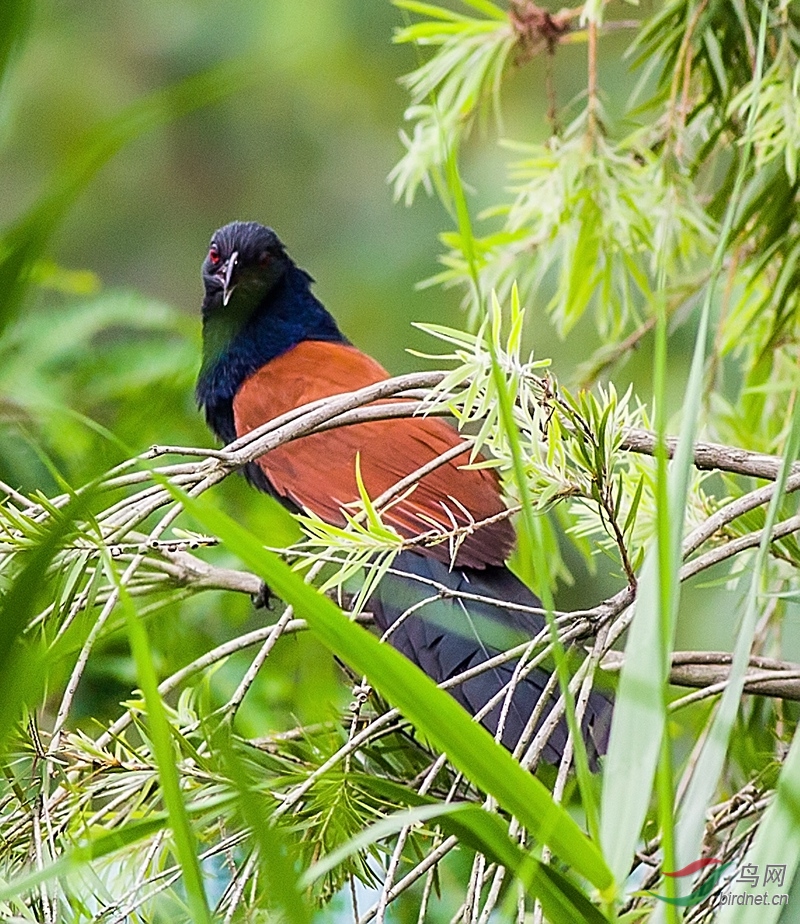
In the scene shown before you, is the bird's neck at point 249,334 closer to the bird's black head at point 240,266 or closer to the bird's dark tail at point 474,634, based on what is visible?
the bird's black head at point 240,266

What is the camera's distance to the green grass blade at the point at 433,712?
0.29 meters

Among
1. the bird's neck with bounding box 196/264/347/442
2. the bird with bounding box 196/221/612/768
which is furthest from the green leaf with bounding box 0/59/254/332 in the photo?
the bird's neck with bounding box 196/264/347/442

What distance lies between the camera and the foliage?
→ 0.29 meters

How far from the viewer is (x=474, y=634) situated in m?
0.56

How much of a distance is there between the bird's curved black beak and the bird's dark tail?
0.60m

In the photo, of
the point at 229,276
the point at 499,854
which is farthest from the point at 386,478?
the point at 499,854

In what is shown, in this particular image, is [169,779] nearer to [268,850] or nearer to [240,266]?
[268,850]

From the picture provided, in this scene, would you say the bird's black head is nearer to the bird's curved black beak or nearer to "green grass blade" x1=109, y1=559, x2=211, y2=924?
the bird's curved black beak

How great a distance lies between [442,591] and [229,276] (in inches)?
39.5

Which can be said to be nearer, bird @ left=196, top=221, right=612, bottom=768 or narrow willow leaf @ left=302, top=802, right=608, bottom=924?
narrow willow leaf @ left=302, top=802, right=608, bottom=924

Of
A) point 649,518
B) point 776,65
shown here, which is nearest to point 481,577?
point 649,518

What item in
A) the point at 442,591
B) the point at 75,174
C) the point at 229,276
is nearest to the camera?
the point at 75,174

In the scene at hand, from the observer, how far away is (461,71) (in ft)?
3.32

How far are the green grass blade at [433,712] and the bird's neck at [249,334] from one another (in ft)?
3.61
